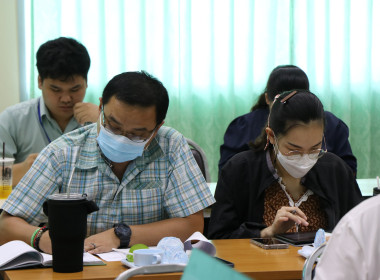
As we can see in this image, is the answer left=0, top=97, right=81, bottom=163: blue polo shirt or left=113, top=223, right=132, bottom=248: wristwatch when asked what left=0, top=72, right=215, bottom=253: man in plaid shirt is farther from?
left=0, top=97, right=81, bottom=163: blue polo shirt

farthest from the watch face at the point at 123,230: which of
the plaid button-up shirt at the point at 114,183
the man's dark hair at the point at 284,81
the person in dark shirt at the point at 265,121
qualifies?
the man's dark hair at the point at 284,81

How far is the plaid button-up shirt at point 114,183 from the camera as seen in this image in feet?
6.72

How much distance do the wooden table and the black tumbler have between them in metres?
0.03

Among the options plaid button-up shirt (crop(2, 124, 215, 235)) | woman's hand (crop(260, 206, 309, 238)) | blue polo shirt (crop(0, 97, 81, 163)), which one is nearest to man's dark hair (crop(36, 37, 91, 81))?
blue polo shirt (crop(0, 97, 81, 163))

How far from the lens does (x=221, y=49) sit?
4.29 metres

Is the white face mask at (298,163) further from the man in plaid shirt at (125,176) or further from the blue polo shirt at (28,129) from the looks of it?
the blue polo shirt at (28,129)

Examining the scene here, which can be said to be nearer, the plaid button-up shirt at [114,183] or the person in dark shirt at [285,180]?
the plaid button-up shirt at [114,183]

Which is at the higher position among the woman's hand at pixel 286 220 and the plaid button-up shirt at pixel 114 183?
the plaid button-up shirt at pixel 114 183

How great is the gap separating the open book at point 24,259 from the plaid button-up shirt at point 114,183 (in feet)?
1.16

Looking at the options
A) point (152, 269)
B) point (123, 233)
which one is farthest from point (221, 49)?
point (152, 269)

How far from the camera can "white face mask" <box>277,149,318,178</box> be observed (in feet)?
7.42

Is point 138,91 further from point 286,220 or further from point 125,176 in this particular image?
point 286,220

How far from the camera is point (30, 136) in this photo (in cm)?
317

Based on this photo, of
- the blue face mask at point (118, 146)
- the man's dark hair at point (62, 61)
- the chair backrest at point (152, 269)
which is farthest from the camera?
the man's dark hair at point (62, 61)
